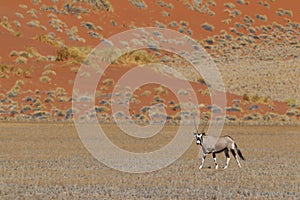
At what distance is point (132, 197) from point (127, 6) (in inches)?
3341

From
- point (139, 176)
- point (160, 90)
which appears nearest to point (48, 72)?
point (160, 90)

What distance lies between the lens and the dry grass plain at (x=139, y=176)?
14.5m

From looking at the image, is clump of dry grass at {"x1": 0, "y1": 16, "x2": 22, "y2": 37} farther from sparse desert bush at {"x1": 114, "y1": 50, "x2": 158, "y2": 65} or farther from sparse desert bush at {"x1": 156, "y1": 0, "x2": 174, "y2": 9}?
sparse desert bush at {"x1": 156, "y1": 0, "x2": 174, "y2": 9}

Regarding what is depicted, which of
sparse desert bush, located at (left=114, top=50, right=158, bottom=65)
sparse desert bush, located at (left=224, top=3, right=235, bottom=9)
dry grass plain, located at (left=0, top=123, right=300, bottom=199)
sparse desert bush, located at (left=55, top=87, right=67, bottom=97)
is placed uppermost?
sparse desert bush, located at (left=224, top=3, right=235, bottom=9)

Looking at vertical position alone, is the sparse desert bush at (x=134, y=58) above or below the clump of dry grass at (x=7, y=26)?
below

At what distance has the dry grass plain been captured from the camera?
14547 mm

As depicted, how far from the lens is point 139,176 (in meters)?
17.6

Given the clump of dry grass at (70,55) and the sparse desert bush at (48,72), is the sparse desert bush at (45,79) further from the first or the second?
the clump of dry grass at (70,55)

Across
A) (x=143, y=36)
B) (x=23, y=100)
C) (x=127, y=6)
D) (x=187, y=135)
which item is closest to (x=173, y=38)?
(x=143, y=36)

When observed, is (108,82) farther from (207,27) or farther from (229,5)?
(229,5)

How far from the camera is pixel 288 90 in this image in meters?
65.1

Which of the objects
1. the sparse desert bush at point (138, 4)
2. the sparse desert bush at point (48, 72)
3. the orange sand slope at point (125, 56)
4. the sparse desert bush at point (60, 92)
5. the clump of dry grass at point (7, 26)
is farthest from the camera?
the sparse desert bush at point (138, 4)

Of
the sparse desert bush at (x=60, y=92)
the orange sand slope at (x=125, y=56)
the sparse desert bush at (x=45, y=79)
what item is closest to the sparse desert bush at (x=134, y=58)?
the orange sand slope at (x=125, y=56)

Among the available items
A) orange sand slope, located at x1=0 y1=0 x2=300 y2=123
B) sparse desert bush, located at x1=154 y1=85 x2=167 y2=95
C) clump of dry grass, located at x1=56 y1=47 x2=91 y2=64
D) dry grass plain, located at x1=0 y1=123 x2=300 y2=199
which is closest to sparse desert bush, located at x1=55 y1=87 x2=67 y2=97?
orange sand slope, located at x1=0 y1=0 x2=300 y2=123
